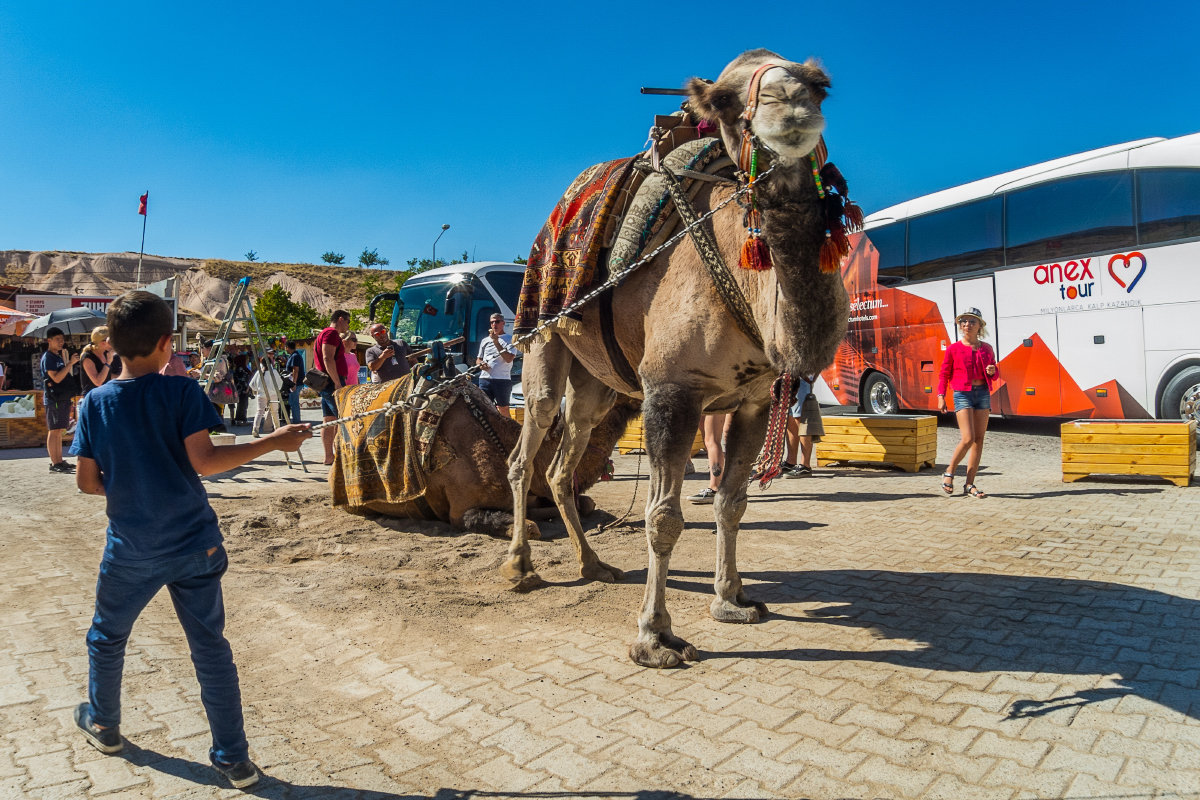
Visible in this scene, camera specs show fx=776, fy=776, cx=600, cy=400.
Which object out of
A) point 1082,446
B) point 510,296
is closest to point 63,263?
point 510,296

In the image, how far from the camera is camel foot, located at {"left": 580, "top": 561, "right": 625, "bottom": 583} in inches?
204

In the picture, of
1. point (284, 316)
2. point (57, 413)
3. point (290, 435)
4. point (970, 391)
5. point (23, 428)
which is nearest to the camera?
point (290, 435)

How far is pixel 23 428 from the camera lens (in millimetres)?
14391

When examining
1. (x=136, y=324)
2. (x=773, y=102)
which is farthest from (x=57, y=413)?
(x=773, y=102)

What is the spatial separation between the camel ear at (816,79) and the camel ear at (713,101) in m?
0.29

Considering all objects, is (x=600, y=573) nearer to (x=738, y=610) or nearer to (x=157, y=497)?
(x=738, y=610)

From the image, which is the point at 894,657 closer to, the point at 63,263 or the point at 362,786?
the point at 362,786

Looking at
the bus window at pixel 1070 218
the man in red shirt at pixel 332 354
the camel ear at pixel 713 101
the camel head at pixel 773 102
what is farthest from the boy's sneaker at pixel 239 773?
the bus window at pixel 1070 218

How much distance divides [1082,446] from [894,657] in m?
6.93

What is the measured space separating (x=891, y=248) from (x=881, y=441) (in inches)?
256

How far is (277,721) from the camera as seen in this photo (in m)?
3.14

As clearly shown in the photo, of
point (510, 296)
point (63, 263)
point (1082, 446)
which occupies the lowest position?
point (1082, 446)

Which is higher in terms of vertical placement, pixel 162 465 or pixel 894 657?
pixel 162 465

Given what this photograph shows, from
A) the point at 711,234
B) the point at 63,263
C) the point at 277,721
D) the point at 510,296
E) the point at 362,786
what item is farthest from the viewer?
the point at 63,263
